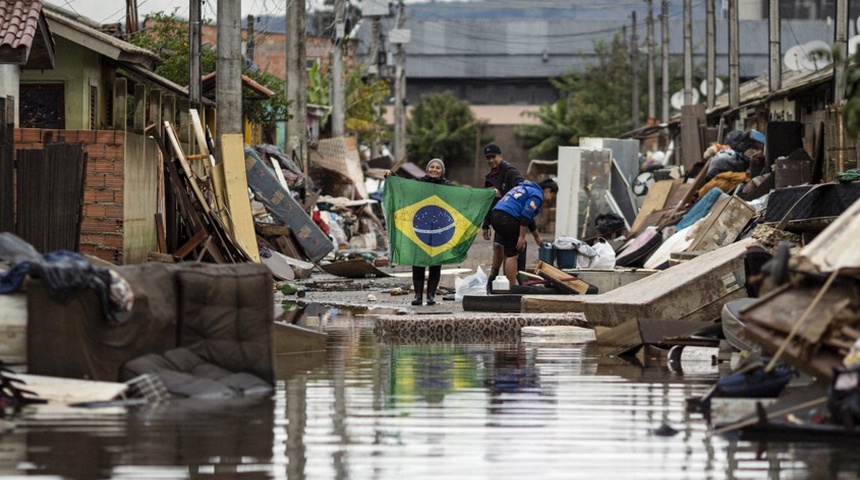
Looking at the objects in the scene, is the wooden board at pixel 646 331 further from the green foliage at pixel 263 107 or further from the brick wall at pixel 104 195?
the green foliage at pixel 263 107

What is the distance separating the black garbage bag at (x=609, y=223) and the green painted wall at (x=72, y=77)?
951 cm

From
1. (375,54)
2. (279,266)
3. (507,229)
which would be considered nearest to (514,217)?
(507,229)

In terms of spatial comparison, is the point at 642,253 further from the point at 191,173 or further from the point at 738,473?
the point at 738,473

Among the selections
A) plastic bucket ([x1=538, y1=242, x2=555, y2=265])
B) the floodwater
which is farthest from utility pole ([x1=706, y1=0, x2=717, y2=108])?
the floodwater

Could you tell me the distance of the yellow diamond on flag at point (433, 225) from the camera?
1808cm

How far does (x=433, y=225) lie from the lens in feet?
59.7

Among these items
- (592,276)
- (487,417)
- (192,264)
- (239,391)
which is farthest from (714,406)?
(592,276)

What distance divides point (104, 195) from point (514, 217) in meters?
4.81

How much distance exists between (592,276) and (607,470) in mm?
11436

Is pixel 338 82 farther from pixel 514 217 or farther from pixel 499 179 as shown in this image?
pixel 514 217

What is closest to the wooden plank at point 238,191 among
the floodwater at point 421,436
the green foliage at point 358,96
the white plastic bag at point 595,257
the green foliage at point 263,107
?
the white plastic bag at point 595,257

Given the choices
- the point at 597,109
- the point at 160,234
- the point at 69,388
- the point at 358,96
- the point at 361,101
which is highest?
the point at 597,109

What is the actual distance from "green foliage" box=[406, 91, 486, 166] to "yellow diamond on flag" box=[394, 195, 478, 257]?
6838 centimetres

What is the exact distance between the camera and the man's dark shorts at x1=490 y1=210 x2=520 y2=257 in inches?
708
